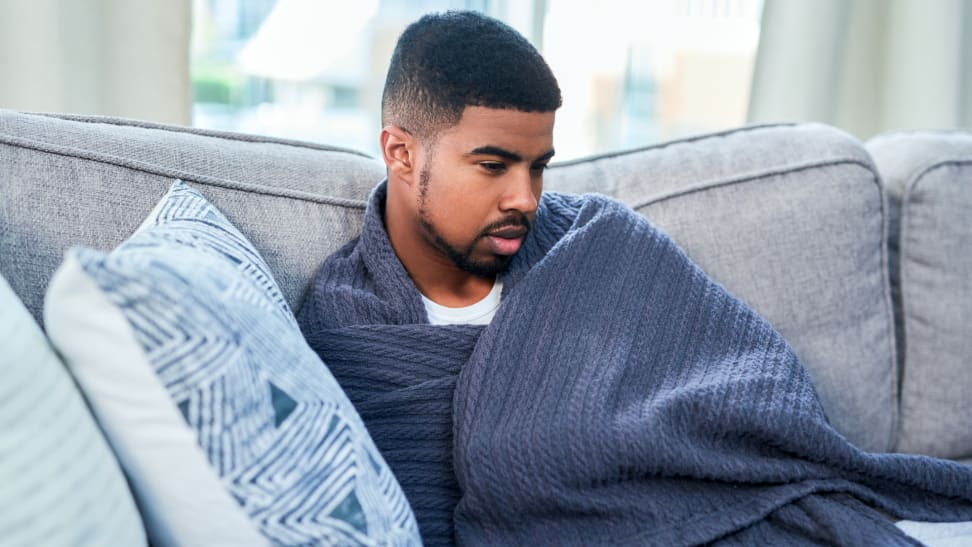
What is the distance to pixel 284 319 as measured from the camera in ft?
3.00

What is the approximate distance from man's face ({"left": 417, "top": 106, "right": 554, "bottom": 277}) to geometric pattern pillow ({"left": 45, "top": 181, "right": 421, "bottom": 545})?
389 mm

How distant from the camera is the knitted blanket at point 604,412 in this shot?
1.05 metres

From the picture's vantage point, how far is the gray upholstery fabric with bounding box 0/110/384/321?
1.05 m

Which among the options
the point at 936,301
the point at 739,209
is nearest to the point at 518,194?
the point at 739,209

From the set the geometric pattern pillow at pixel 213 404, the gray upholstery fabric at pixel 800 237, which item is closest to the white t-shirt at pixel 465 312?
the gray upholstery fabric at pixel 800 237

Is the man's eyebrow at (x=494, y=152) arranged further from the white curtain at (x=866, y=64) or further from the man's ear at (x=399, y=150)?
the white curtain at (x=866, y=64)

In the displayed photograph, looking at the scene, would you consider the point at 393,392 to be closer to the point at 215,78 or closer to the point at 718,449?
the point at 718,449

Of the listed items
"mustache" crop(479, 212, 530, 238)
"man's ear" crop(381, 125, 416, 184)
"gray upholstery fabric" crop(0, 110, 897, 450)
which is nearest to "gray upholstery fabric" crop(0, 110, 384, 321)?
"gray upholstery fabric" crop(0, 110, 897, 450)

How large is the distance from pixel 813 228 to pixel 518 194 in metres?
0.52

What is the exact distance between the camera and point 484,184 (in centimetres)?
117

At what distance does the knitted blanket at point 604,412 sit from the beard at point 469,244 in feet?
0.10

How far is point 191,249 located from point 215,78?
3.84 ft

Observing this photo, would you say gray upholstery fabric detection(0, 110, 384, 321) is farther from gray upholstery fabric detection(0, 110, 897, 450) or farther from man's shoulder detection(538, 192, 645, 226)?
man's shoulder detection(538, 192, 645, 226)

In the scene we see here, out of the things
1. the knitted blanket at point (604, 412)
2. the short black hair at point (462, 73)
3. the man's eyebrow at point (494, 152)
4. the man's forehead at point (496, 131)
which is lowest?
the knitted blanket at point (604, 412)
